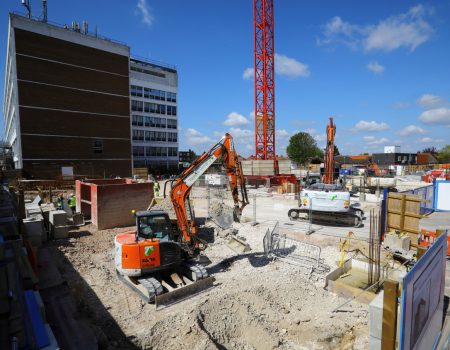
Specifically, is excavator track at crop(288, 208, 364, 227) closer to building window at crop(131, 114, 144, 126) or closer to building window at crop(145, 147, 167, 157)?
building window at crop(145, 147, 167, 157)

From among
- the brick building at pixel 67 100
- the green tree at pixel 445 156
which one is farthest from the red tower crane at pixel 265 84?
the green tree at pixel 445 156

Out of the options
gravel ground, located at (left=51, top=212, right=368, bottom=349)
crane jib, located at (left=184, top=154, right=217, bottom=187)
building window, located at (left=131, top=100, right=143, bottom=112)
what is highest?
building window, located at (left=131, top=100, right=143, bottom=112)

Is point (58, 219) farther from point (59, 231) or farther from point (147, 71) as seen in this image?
point (147, 71)

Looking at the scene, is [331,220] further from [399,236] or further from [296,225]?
[399,236]

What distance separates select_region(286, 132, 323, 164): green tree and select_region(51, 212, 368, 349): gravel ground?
221 ft

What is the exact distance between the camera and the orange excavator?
8.33 metres

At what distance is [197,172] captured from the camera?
10281 millimetres

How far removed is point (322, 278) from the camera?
945 centimetres

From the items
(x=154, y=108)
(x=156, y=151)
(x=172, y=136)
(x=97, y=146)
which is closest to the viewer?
(x=97, y=146)

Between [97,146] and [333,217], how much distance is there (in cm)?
3699

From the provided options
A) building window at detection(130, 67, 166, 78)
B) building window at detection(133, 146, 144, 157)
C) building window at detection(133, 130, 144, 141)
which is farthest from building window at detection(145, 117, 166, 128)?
building window at detection(130, 67, 166, 78)

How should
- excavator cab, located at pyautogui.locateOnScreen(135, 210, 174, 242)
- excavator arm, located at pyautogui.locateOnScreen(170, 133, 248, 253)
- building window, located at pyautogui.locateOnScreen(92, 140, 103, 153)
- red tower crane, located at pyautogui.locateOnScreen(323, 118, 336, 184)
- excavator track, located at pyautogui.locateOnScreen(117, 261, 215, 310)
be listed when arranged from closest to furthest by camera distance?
excavator track, located at pyautogui.locateOnScreen(117, 261, 215, 310) → excavator cab, located at pyautogui.locateOnScreen(135, 210, 174, 242) → excavator arm, located at pyautogui.locateOnScreen(170, 133, 248, 253) → red tower crane, located at pyautogui.locateOnScreen(323, 118, 336, 184) → building window, located at pyautogui.locateOnScreen(92, 140, 103, 153)

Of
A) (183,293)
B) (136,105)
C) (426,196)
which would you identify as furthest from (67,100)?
(426,196)

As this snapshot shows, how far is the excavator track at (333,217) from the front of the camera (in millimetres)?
15328
